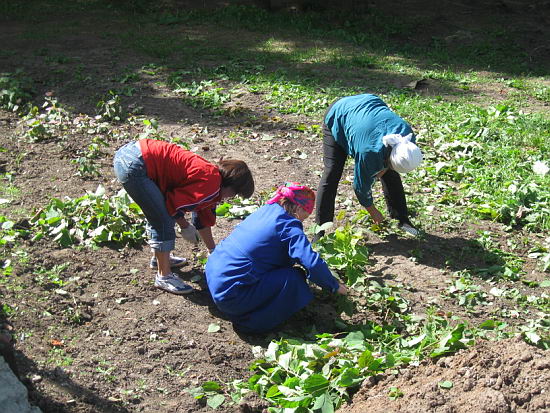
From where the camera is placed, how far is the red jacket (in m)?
4.30

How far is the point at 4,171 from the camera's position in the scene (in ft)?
21.5

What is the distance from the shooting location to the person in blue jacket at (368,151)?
4695mm

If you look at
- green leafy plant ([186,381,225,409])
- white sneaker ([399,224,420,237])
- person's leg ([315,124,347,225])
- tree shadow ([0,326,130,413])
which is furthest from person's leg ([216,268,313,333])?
white sneaker ([399,224,420,237])

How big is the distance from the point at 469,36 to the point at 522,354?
8.94 metres

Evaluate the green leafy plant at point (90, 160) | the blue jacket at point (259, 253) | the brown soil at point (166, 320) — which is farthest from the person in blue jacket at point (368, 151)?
the green leafy plant at point (90, 160)

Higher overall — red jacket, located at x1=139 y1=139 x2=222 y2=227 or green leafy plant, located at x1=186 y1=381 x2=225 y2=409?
red jacket, located at x1=139 y1=139 x2=222 y2=227

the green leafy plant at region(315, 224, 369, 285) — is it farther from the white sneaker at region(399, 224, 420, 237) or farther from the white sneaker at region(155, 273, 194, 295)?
the white sneaker at region(155, 273, 194, 295)

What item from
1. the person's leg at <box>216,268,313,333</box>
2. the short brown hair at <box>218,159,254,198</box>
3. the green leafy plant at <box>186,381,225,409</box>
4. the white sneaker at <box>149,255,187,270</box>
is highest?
the short brown hair at <box>218,159,254,198</box>

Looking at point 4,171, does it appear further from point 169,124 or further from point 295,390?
point 295,390

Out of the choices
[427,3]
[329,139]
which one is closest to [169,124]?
[329,139]

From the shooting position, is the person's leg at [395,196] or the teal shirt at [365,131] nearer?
the teal shirt at [365,131]

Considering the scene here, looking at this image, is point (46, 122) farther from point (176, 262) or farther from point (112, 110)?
point (176, 262)

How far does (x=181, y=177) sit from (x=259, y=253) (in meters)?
0.74

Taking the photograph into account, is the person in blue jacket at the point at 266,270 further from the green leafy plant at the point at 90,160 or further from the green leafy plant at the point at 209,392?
the green leafy plant at the point at 90,160
